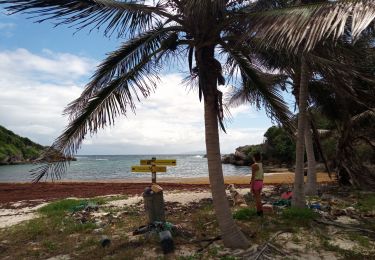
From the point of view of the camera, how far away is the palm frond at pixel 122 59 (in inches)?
300

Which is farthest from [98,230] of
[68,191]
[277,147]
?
[277,147]

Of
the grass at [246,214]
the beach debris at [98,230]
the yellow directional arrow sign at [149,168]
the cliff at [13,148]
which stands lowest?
the beach debris at [98,230]

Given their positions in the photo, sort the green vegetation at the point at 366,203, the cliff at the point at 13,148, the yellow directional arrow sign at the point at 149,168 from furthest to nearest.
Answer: the cliff at the point at 13,148, the green vegetation at the point at 366,203, the yellow directional arrow sign at the point at 149,168

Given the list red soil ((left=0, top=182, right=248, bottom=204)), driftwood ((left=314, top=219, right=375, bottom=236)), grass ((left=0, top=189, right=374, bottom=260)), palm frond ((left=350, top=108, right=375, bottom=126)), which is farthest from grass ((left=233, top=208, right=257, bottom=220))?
red soil ((left=0, top=182, right=248, bottom=204))

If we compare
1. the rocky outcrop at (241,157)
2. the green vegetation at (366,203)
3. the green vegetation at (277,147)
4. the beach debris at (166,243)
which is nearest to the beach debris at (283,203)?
the green vegetation at (366,203)

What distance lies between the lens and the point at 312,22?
15.3 ft

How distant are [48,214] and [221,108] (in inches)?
289

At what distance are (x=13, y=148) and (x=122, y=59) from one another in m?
86.6

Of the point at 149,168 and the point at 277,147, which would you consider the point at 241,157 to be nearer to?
the point at 277,147

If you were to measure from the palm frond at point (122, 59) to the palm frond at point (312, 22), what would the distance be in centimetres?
256

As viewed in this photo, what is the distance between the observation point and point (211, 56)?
7105mm

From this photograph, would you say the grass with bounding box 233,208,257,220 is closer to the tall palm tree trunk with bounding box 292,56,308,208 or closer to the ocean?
the tall palm tree trunk with bounding box 292,56,308,208

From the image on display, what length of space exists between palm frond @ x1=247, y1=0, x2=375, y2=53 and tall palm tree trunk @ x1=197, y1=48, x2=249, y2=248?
5.04ft

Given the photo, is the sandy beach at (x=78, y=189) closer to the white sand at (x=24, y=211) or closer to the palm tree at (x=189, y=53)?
the white sand at (x=24, y=211)
